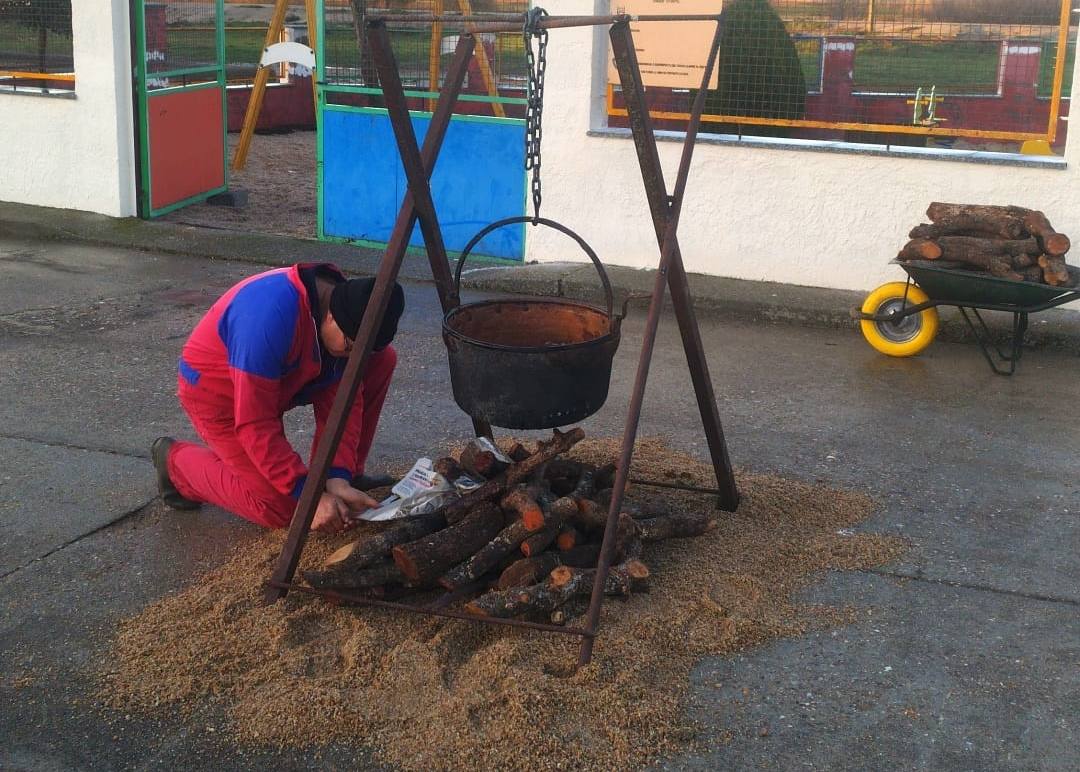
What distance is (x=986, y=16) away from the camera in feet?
29.0

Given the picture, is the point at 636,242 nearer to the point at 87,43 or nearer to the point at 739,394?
the point at 739,394

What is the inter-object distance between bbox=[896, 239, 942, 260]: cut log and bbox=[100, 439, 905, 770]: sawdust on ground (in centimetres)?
318

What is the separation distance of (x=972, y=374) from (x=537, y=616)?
14.3 ft

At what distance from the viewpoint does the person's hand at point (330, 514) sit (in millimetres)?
4371

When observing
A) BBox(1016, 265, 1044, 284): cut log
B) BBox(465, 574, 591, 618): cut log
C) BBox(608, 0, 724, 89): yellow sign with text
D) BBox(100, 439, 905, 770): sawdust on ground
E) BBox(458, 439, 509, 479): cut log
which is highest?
BBox(608, 0, 724, 89): yellow sign with text

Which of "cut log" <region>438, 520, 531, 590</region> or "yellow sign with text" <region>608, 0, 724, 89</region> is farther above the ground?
"yellow sign with text" <region>608, 0, 724, 89</region>

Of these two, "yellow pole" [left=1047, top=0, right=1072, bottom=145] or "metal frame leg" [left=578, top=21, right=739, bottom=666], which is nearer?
"metal frame leg" [left=578, top=21, right=739, bottom=666]

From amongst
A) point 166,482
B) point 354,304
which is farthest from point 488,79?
point 354,304

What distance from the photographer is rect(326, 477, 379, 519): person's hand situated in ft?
14.6

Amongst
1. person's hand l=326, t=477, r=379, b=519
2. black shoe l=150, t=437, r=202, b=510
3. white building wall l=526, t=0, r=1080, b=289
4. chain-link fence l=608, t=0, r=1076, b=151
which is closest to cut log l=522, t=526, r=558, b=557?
person's hand l=326, t=477, r=379, b=519

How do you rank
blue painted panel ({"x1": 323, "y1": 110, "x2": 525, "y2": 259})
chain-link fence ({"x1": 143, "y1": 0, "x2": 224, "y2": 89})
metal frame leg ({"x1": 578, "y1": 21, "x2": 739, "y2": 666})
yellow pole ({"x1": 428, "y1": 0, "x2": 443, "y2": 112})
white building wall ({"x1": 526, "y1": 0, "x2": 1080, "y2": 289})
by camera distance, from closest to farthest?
metal frame leg ({"x1": 578, "y1": 21, "x2": 739, "y2": 666}) < white building wall ({"x1": 526, "y1": 0, "x2": 1080, "y2": 289}) < blue painted panel ({"x1": 323, "y1": 110, "x2": 525, "y2": 259}) < yellow pole ({"x1": 428, "y1": 0, "x2": 443, "y2": 112}) < chain-link fence ({"x1": 143, "y1": 0, "x2": 224, "y2": 89})

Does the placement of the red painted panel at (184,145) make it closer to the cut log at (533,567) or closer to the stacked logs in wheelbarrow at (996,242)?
the stacked logs in wheelbarrow at (996,242)

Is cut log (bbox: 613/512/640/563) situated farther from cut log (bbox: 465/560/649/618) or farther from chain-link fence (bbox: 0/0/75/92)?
chain-link fence (bbox: 0/0/75/92)

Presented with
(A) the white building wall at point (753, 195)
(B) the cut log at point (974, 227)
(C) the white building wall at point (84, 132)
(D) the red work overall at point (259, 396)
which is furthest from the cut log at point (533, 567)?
(C) the white building wall at point (84, 132)
